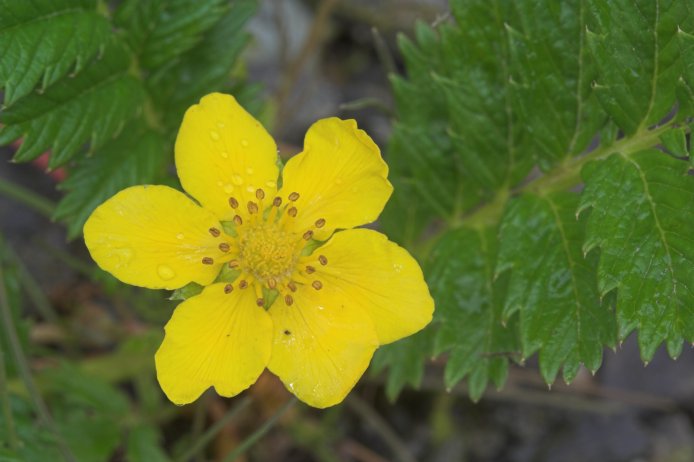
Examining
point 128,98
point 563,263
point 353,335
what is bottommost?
point 563,263

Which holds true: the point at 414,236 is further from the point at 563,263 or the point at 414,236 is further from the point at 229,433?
the point at 229,433

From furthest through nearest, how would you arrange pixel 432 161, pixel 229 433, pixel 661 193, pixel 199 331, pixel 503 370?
pixel 229 433 < pixel 432 161 < pixel 503 370 < pixel 661 193 < pixel 199 331

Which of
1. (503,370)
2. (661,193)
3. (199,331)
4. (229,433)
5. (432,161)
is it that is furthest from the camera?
(229,433)

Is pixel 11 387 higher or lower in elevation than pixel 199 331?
lower

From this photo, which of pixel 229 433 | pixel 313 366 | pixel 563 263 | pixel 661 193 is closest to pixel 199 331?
pixel 313 366

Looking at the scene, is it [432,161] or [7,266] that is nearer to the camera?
[432,161]

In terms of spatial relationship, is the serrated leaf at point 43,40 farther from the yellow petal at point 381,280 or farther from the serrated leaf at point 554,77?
the serrated leaf at point 554,77
